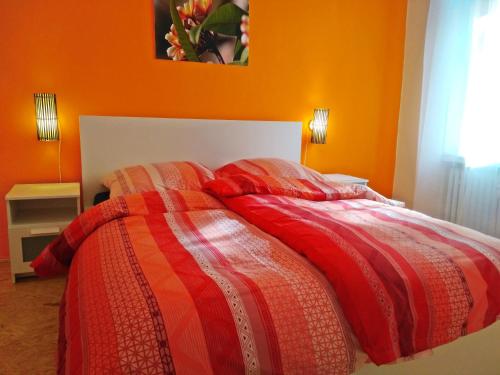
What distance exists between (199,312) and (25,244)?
1.78 m

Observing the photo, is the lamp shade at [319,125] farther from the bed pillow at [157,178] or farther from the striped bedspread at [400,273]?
the striped bedspread at [400,273]

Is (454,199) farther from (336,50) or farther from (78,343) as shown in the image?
(78,343)

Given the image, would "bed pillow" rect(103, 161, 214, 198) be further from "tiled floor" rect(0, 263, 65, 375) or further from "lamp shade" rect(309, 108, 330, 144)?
"lamp shade" rect(309, 108, 330, 144)

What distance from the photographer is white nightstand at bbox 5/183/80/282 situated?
87.9 inches

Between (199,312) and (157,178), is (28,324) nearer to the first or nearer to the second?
(157,178)

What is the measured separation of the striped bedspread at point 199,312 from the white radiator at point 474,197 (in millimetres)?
1942

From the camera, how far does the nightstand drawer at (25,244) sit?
7.34 ft

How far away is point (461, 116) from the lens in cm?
281

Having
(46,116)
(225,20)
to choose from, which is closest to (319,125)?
(225,20)

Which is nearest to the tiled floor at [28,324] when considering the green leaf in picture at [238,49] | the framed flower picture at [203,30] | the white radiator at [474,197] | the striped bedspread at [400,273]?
the striped bedspread at [400,273]

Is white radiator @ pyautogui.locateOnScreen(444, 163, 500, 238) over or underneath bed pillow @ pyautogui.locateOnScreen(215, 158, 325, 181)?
underneath

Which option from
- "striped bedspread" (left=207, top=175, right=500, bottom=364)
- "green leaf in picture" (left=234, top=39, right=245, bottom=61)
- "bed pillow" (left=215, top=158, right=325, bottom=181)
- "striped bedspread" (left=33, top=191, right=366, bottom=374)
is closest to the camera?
"striped bedspread" (left=33, top=191, right=366, bottom=374)

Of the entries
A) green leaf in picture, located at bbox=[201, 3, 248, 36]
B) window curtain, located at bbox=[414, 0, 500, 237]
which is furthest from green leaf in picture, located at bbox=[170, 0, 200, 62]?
window curtain, located at bbox=[414, 0, 500, 237]

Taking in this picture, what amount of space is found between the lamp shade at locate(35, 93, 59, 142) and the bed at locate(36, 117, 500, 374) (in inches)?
38.4
